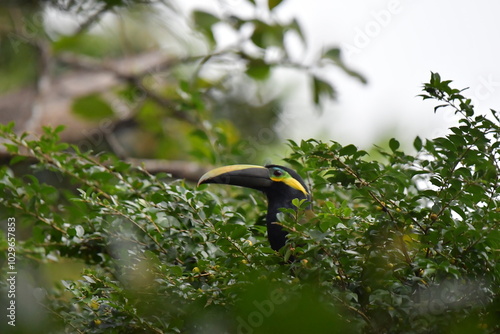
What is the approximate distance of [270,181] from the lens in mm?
2340

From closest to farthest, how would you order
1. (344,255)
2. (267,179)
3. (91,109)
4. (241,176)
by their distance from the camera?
(344,255) < (241,176) < (267,179) < (91,109)

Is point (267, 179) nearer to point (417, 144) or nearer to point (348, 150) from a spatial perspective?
point (417, 144)

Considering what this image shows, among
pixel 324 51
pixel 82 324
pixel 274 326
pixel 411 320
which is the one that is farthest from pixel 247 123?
pixel 274 326

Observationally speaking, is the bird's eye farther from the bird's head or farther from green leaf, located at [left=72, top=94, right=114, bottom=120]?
green leaf, located at [left=72, top=94, right=114, bottom=120]

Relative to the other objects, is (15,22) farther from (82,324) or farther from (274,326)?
(274,326)

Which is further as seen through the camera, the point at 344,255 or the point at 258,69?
the point at 258,69

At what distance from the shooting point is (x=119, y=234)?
5.83 feet

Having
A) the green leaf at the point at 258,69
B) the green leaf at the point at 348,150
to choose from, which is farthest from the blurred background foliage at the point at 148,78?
the green leaf at the point at 348,150

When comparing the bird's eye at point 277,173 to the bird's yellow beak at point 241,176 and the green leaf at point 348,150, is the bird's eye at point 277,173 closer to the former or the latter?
the bird's yellow beak at point 241,176

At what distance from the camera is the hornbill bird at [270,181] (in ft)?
7.02

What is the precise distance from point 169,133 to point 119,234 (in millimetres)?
1781

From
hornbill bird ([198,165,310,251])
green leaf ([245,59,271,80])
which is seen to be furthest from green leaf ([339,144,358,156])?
green leaf ([245,59,271,80])

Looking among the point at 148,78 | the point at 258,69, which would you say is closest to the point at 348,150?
the point at 258,69

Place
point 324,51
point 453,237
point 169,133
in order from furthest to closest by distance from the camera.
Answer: point 169,133 < point 324,51 < point 453,237
